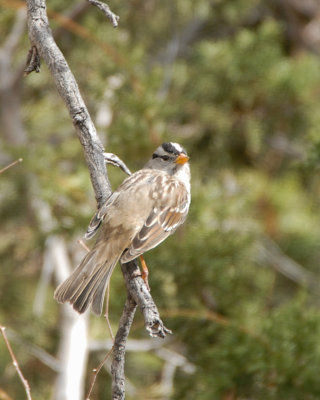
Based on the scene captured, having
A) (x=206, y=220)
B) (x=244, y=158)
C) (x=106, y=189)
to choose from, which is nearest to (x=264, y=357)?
(x=206, y=220)

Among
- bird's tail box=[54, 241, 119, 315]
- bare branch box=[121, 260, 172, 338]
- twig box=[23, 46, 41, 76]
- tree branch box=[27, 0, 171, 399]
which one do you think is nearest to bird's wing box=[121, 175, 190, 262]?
bird's tail box=[54, 241, 119, 315]

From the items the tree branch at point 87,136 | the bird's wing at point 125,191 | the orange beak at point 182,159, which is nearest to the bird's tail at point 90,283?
the bird's wing at point 125,191

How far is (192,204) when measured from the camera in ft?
15.0

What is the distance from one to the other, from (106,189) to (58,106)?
3970mm

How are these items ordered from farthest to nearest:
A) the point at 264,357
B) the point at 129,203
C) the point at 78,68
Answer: the point at 78,68, the point at 264,357, the point at 129,203

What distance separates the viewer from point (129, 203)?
3.26 meters

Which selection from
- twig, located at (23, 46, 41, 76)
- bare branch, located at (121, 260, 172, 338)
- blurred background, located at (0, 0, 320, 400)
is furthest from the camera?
blurred background, located at (0, 0, 320, 400)

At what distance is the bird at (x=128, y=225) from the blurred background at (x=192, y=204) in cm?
68

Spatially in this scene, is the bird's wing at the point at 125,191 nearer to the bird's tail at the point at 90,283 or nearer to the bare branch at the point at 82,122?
the bird's tail at the point at 90,283

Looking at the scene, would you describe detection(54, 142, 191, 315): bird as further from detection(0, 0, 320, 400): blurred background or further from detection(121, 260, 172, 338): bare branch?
detection(0, 0, 320, 400): blurred background

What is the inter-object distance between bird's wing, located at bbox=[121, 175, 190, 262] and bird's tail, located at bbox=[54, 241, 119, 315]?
0.14 meters

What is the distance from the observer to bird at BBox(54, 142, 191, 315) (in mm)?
2814

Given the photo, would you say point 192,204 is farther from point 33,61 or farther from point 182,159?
point 33,61

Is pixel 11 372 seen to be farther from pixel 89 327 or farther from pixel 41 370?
pixel 89 327
